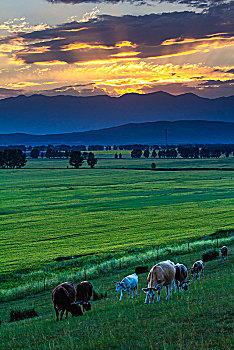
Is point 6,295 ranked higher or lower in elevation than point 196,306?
lower

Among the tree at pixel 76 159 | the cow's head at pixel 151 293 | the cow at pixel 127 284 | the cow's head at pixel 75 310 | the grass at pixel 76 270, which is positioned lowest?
the grass at pixel 76 270

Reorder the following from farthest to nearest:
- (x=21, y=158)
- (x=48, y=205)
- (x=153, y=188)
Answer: (x=21, y=158), (x=153, y=188), (x=48, y=205)

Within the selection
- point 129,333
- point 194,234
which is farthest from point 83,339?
point 194,234

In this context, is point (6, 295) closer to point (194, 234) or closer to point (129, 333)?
point (129, 333)

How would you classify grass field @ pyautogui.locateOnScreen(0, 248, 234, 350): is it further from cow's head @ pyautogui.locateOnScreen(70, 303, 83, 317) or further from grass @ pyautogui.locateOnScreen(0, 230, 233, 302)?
grass @ pyautogui.locateOnScreen(0, 230, 233, 302)

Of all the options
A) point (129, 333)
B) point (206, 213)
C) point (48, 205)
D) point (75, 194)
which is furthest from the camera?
point (75, 194)

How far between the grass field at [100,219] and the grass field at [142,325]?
16.2m

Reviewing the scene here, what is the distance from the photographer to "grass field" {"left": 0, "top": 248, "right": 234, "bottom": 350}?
12.7m

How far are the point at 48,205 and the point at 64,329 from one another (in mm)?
57622

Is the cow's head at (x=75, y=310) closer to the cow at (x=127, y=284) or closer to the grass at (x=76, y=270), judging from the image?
the cow at (x=127, y=284)

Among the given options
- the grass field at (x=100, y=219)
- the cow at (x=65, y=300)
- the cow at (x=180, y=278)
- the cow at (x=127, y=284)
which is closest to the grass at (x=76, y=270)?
the grass field at (x=100, y=219)

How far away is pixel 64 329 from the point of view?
15852 millimetres

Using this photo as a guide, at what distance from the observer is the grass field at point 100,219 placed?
40431 mm

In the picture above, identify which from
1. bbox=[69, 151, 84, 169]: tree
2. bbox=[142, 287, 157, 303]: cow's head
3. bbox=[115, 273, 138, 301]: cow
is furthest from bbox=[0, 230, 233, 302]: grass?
bbox=[69, 151, 84, 169]: tree
